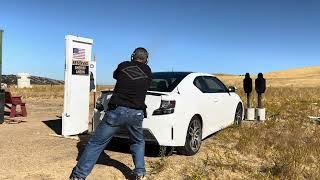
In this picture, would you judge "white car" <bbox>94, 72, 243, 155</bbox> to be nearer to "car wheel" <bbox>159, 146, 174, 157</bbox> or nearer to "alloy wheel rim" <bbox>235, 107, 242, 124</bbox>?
"car wheel" <bbox>159, 146, 174, 157</bbox>

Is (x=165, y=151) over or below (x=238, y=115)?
below

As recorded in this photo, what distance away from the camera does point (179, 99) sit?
834 centimetres

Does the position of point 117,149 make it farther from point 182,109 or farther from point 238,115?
point 238,115

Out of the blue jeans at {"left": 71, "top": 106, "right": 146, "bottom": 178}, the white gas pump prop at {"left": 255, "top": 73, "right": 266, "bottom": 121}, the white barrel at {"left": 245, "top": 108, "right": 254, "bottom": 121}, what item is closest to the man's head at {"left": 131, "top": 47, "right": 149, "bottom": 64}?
the blue jeans at {"left": 71, "top": 106, "right": 146, "bottom": 178}

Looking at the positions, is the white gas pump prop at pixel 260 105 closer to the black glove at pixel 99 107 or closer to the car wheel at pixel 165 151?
the car wheel at pixel 165 151

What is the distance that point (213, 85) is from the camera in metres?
10.6

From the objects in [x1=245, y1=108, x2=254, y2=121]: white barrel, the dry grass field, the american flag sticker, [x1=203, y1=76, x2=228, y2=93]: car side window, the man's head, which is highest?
the american flag sticker

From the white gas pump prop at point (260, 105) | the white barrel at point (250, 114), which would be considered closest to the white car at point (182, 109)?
the white barrel at point (250, 114)

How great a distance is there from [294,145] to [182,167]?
3.18 metres

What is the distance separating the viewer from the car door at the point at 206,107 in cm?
931

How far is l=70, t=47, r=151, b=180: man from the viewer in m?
6.63

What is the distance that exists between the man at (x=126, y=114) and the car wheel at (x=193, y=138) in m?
1.78

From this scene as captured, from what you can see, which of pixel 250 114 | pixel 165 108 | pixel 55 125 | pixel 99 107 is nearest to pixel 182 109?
pixel 165 108

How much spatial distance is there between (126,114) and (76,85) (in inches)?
170
